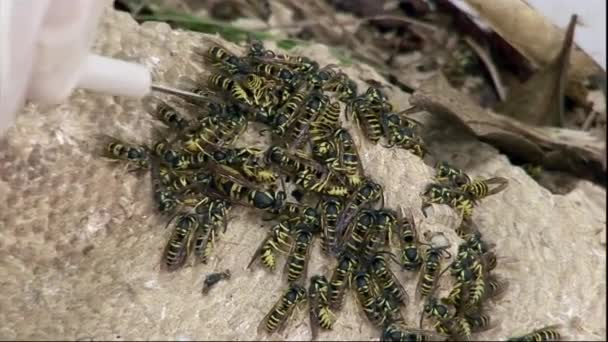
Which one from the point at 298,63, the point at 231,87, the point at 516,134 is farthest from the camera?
the point at 516,134

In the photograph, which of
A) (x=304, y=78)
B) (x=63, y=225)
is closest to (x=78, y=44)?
(x=63, y=225)

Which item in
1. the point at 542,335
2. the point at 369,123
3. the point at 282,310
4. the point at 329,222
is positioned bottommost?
the point at 542,335

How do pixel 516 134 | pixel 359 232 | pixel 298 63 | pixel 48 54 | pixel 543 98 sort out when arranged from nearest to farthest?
pixel 48 54 < pixel 359 232 < pixel 298 63 < pixel 516 134 < pixel 543 98

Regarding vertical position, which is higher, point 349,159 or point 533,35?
point 533,35

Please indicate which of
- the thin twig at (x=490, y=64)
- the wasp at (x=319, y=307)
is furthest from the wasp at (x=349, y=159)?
the thin twig at (x=490, y=64)

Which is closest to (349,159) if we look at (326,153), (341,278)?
(326,153)

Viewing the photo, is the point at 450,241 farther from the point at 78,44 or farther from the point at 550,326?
the point at 78,44

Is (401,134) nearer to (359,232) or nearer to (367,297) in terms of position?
(359,232)

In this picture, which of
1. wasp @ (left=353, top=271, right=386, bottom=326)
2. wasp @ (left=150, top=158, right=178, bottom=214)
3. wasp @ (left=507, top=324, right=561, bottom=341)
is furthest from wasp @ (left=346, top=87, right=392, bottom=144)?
wasp @ (left=507, top=324, right=561, bottom=341)
